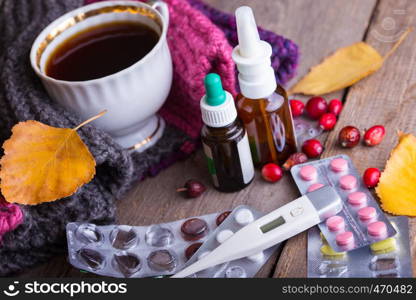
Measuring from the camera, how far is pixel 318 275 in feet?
2.43

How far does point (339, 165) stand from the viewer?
85 centimetres

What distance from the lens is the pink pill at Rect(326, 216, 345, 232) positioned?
0.77 meters

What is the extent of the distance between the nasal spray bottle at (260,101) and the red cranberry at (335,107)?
3.5 inches

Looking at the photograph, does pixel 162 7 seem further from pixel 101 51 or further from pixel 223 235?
pixel 223 235

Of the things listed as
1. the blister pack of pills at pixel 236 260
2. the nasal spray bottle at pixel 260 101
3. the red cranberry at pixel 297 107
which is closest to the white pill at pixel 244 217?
the blister pack of pills at pixel 236 260

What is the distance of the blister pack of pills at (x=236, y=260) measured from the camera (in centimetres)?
77

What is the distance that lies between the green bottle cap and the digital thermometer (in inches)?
6.0

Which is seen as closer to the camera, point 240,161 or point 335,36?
point 240,161

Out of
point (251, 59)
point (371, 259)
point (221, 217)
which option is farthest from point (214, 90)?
point (371, 259)

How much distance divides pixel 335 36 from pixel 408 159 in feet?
1.03

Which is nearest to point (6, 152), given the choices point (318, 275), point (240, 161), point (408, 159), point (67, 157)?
point (67, 157)

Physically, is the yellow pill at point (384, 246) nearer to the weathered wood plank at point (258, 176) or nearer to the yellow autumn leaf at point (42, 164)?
the weathered wood plank at point (258, 176)

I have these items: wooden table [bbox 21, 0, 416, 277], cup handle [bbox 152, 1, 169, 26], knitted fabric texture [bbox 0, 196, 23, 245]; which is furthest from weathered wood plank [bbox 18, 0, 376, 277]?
cup handle [bbox 152, 1, 169, 26]

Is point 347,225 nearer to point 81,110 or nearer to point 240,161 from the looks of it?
point 240,161
